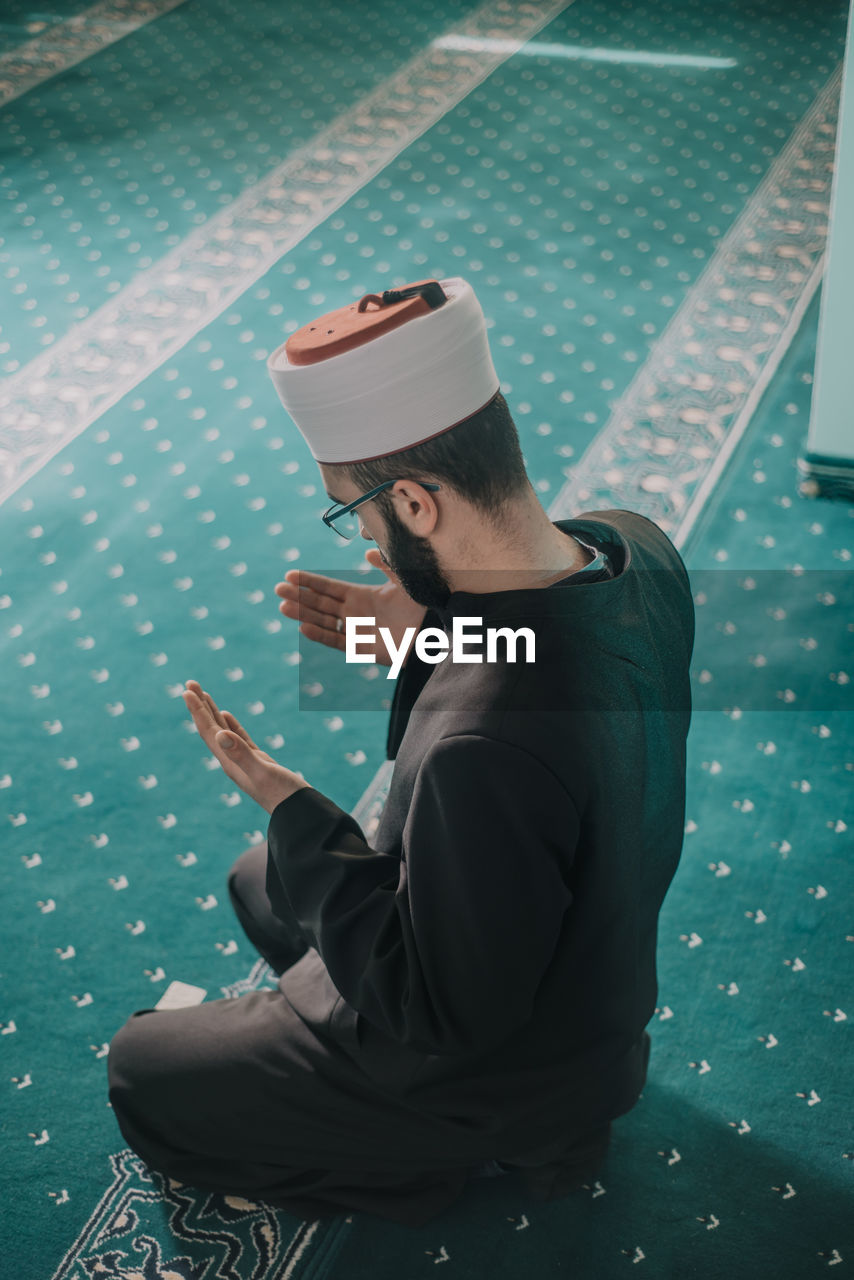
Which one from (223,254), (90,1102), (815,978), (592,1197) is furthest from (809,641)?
(223,254)

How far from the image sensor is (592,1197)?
167cm

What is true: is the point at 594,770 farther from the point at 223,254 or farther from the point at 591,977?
the point at 223,254

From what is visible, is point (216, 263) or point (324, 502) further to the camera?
point (216, 263)

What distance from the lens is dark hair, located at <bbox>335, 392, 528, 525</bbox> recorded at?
117 centimetres

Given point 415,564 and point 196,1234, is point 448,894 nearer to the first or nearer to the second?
point 415,564

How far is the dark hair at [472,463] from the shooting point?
117 centimetres

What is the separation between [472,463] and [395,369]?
13 cm

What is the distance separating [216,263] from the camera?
3797mm

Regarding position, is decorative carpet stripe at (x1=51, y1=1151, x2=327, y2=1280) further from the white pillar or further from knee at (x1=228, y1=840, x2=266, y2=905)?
the white pillar

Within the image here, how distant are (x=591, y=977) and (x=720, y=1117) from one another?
0.62 meters

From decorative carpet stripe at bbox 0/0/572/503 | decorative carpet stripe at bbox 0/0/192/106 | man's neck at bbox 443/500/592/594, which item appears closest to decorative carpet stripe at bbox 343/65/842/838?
man's neck at bbox 443/500/592/594

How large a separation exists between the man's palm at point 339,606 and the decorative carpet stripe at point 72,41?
13.4 feet

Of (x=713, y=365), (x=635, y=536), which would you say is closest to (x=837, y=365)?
(x=713, y=365)

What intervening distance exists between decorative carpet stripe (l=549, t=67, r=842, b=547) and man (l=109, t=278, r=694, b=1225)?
1.50 m
